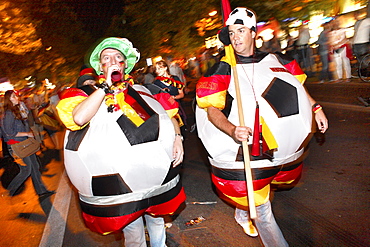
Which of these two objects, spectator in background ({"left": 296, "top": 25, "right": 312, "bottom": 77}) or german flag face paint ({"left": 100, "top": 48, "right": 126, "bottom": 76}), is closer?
german flag face paint ({"left": 100, "top": 48, "right": 126, "bottom": 76})

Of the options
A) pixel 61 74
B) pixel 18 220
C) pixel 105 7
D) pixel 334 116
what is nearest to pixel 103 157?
pixel 18 220

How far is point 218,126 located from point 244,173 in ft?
1.43

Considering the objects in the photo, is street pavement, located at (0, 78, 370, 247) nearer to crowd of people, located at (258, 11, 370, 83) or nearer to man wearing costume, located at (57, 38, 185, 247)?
man wearing costume, located at (57, 38, 185, 247)

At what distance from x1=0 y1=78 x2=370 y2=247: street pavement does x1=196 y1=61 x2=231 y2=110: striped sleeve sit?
156cm

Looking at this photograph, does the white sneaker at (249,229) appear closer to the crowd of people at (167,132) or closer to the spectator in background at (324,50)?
the crowd of people at (167,132)

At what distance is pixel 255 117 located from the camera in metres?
2.58

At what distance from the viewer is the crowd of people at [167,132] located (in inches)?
97.7

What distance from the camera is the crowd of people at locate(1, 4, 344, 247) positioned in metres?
2.48

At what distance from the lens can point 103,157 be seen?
2471 millimetres

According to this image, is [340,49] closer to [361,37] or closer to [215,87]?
[361,37]

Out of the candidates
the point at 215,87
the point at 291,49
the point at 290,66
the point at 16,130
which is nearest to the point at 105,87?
the point at 215,87

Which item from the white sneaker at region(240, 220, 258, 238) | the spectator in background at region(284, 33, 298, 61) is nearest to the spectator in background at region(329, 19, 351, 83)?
the spectator in background at region(284, 33, 298, 61)

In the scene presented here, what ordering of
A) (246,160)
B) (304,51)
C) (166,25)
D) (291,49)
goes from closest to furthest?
(246,160) < (304,51) < (291,49) < (166,25)

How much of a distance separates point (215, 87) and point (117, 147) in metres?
0.81
